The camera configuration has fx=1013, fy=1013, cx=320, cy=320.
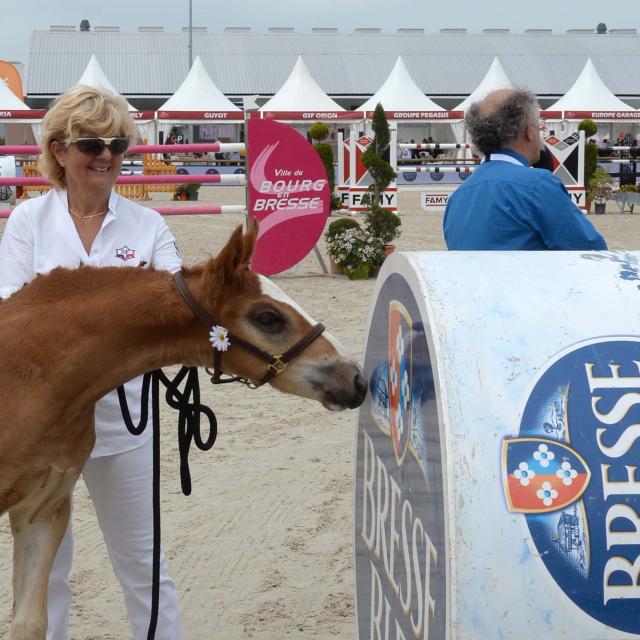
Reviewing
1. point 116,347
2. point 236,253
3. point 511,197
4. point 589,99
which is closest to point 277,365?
point 236,253

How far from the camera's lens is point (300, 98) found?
98.3ft

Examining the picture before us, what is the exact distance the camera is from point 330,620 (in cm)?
367

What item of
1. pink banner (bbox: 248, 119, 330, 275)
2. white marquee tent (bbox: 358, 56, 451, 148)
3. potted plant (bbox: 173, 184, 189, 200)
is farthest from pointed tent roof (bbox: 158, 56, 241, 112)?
pink banner (bbox: 248, 119, 330, 275)

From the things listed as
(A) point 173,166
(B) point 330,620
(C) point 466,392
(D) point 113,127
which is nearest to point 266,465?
(B) point 330,620

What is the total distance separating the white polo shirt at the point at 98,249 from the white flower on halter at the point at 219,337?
310mm

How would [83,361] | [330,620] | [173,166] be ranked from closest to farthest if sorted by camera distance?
[83,361], [330,620], [173,166]

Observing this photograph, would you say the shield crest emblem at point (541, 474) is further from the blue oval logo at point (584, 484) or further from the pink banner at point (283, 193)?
the pink banner at point (283, 193)

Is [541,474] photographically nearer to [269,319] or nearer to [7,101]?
[269,319]

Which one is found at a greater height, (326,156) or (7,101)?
(7,101)

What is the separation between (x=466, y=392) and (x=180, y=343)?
886mm

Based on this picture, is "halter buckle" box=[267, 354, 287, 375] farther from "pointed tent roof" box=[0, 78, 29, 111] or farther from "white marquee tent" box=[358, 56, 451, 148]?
"white marquee tent" box=[358, 56, 451, 148]

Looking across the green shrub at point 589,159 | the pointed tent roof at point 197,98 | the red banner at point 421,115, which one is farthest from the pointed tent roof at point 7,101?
the green shrub at point 589,159

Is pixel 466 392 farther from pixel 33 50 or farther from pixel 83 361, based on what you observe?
pixel 33 50

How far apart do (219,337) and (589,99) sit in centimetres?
3067
